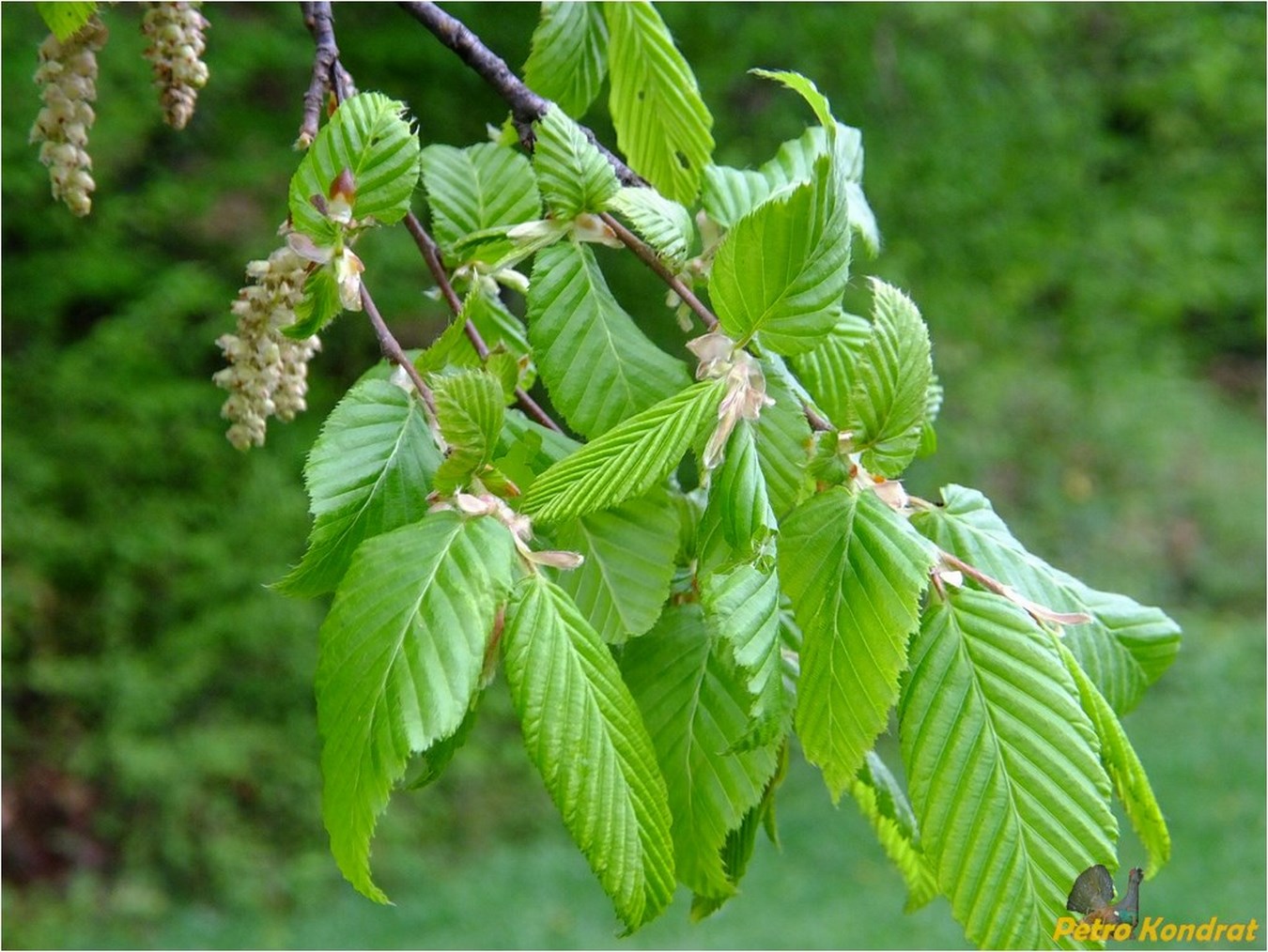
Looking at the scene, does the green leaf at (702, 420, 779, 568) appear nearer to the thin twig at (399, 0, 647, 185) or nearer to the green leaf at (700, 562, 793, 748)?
the green leaf at (700, 562, 793, 748)

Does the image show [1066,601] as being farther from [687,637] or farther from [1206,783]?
[1206,783]

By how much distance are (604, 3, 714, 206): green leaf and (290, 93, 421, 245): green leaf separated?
331mm

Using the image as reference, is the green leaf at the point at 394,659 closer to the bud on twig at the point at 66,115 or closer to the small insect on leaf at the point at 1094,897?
the small insect on leaf at the point at 1094,897

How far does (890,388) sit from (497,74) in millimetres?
466

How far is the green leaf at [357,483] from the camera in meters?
0.83

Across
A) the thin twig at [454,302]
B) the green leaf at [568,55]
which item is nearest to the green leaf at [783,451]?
the thin twig at [454,302]

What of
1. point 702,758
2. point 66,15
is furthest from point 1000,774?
point 66,15

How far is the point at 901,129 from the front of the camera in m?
5.51

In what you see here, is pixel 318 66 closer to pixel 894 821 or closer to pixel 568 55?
pixel 568 55

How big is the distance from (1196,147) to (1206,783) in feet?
14.8

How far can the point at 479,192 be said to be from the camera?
1091 mm

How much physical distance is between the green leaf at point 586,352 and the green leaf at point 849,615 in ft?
0.58

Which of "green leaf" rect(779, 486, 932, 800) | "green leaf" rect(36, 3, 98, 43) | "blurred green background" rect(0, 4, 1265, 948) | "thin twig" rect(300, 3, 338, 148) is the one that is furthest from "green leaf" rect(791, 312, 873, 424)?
"blurred green background" rect(0, 4, 1265, 948)

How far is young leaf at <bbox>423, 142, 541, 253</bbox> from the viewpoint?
1071 mm
